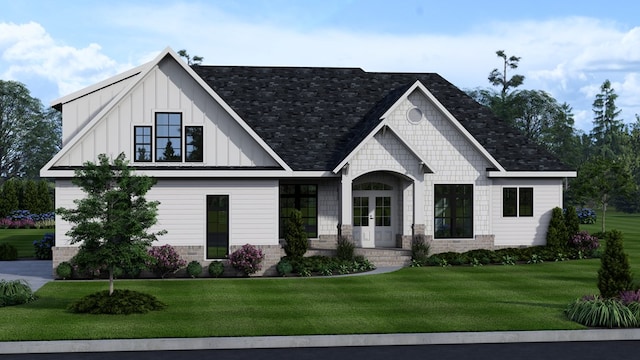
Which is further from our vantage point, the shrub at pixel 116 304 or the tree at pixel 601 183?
the tree at pixel 601 183

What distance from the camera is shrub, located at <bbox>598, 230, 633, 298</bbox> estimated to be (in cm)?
1994

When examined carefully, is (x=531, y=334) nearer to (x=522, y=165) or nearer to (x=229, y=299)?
(x=229, y=299)

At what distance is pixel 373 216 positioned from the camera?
111 feet

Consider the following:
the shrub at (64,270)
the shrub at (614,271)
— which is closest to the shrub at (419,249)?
the shrub at (614,271)

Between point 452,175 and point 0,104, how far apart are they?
8004cm

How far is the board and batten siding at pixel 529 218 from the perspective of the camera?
34.7 metres

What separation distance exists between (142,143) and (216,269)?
217 inches

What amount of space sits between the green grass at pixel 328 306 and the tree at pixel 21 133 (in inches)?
3065

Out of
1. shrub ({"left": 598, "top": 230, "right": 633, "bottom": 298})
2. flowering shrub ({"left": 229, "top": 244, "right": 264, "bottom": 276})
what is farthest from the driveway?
shrub ({"left": 598, "top": 230, "right": 633, "bottom": 298})

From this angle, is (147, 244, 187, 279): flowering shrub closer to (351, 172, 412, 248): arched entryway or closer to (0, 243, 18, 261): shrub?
(351, 172, 412, 248): arched entryway

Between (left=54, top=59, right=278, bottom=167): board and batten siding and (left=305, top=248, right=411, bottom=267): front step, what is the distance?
4.81m

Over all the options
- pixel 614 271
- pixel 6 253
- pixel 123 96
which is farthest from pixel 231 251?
pixel 614 271

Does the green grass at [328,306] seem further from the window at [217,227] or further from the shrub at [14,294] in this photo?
the window at [217,227]

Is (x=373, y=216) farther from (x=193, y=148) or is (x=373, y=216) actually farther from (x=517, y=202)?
(x=193, y=148)
